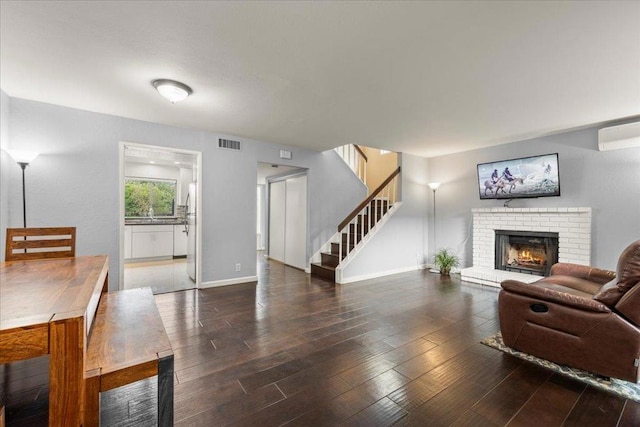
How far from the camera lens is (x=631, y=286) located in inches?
75.1

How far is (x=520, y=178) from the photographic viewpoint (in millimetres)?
4656

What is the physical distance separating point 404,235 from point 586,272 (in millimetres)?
3000

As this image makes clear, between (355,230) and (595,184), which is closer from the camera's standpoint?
(595,184)

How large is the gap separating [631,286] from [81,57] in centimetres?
464

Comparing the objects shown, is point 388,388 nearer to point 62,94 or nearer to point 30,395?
point 30,395

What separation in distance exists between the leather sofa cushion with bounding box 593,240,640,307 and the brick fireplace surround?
8.54 ft

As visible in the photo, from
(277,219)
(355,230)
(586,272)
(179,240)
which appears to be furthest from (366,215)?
(179,240)

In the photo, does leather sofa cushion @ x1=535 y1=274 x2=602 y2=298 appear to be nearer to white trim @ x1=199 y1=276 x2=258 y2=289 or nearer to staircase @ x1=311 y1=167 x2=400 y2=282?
staircase @ x1=311 y1=167 x2=400 y2=282

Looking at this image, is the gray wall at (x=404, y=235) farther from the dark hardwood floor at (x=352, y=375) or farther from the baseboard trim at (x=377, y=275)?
the dark hardwood floor at (x=352, y=375)

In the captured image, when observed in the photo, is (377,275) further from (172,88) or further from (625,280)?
(172,88)

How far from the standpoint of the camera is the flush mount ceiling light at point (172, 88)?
2.68 m

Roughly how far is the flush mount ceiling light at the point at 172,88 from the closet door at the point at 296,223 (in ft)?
10.1

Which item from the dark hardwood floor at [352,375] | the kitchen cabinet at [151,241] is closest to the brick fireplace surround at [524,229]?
the dark hardwood floor at [352,375]

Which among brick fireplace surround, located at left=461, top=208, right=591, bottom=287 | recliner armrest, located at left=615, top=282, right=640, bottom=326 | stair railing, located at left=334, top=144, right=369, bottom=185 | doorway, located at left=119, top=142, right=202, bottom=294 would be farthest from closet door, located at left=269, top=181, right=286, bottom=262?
recliner armrest, located at left=615, top=282, right=640, bottom=326
